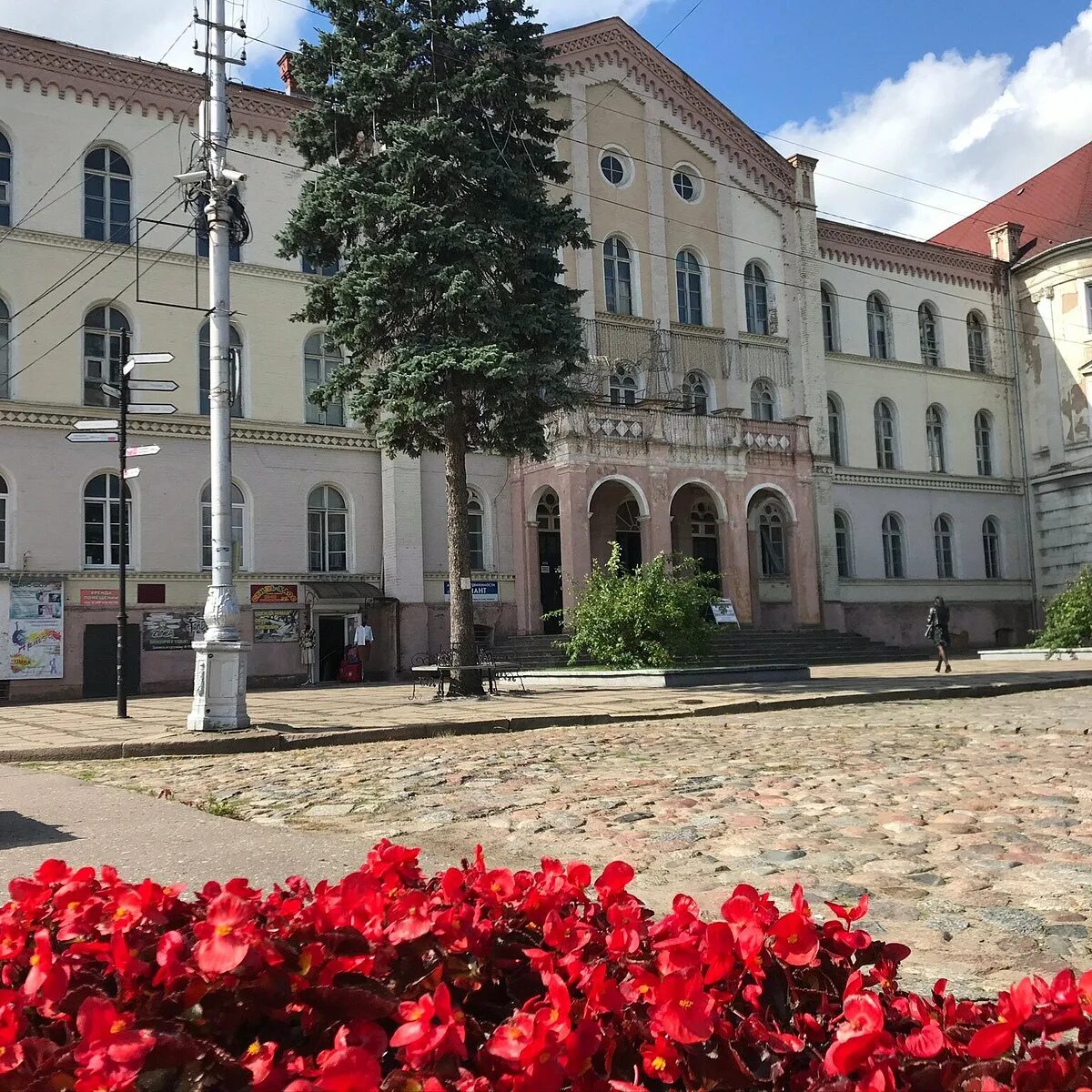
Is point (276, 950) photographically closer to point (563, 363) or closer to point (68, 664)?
Result: point (563, 363)

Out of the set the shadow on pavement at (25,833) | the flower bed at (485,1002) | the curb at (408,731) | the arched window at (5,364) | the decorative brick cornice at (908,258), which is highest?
the decorative brick cornice at (908,258)

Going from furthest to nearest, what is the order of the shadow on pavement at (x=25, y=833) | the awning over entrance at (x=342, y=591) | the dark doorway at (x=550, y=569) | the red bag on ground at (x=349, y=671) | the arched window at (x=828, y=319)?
the arched window at (x=828, y=319), the dark doorway at (x=550, y=569), the awning over entrance at (x=342, y=591), the red bag on ground at (x=349, y=671), the shadow on pavement at (x=25, y=833)

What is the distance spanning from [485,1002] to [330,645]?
28.4m

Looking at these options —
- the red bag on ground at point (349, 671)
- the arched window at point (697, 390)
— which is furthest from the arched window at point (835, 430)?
the red bag on ground at point (349, 671)

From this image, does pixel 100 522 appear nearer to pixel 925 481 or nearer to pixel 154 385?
pixel 154 385

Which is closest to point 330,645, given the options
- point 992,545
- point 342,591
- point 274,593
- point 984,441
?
point 342,591

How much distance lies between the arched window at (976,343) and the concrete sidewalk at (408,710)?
22472mm

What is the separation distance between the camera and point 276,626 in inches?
1135

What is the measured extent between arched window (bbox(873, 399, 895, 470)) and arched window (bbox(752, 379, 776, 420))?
5.30m

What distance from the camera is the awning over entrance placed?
29141 mm

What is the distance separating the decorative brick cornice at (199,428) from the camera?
26.2 m

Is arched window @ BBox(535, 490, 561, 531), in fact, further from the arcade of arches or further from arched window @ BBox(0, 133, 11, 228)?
arched window @ BBox(0, 133, 11, 228)

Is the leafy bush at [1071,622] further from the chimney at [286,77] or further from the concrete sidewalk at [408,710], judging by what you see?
the chimney at [286,77]

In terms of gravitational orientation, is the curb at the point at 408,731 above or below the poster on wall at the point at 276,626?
below
